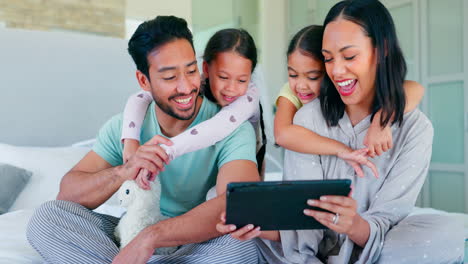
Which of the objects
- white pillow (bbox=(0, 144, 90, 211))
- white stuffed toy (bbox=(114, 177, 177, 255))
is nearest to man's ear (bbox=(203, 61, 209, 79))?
white stuffed toy (bbox=(114, 177, 177, 255))

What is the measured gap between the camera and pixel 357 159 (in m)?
1.22

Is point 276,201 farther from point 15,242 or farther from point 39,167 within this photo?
point 39,167

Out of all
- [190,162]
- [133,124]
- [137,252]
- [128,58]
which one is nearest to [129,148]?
[133,124]

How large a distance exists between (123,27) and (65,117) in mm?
1599

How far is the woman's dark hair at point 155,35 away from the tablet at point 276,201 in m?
0.71

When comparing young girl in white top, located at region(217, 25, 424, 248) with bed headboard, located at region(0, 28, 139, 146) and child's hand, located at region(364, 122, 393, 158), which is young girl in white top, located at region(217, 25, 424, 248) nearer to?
child's hand, located at region(364, 122, 393, 158)

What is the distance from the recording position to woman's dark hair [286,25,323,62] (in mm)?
1441

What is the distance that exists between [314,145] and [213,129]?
312 millimetres

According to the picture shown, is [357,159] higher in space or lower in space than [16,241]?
higher

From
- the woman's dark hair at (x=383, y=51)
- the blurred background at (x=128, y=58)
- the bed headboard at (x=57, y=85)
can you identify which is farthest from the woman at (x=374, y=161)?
the bed headboard at (x=57, y=85)

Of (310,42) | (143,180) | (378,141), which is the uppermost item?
(310,42)

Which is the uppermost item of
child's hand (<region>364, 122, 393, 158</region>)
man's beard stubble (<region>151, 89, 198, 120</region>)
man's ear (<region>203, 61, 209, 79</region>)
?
man's ear (<region>203, 61, 209, 79</region>)

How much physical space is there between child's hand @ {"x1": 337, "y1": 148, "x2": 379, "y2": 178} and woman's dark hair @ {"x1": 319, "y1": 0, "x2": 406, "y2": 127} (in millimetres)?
110

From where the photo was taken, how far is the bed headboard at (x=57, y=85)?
106 inches
